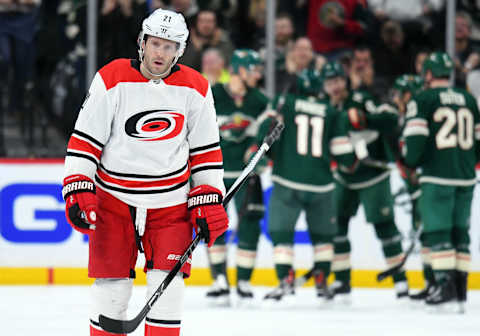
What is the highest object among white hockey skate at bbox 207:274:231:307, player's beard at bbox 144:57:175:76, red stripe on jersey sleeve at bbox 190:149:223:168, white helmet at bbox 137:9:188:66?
white helmet at bbox 137:9:188:66

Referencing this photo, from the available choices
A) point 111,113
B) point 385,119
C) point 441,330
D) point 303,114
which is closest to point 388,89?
point 385,119

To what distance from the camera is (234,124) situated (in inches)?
250

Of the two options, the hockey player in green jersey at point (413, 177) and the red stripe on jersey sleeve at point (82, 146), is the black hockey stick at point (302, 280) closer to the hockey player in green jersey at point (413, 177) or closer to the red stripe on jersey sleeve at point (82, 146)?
the hockey player in green jersey at point (413, 177)

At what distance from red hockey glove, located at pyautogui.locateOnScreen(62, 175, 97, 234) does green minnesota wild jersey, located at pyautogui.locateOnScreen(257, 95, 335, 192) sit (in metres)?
2.92

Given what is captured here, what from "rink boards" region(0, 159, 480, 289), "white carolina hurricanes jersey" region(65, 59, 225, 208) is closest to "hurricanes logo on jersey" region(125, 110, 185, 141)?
"white carolina hurricanes jersey" region(65, 59, 225, 208)

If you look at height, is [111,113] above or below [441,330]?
above

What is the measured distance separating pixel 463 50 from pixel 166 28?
513cm

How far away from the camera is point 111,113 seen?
3371mm

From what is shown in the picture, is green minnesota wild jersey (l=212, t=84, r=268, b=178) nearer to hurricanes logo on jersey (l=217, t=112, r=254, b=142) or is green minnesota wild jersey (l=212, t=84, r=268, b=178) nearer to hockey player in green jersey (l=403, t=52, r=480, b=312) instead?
hurricanes logo on jersey (l=217, t=112, r=254, b=142)

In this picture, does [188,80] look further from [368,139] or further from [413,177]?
[413,177]

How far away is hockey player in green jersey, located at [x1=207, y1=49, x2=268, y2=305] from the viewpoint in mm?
6348

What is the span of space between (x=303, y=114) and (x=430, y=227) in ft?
3.38

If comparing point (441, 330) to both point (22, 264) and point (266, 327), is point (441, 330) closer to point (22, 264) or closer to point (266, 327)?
point (266, 327)

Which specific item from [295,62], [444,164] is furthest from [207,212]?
[295,62]
